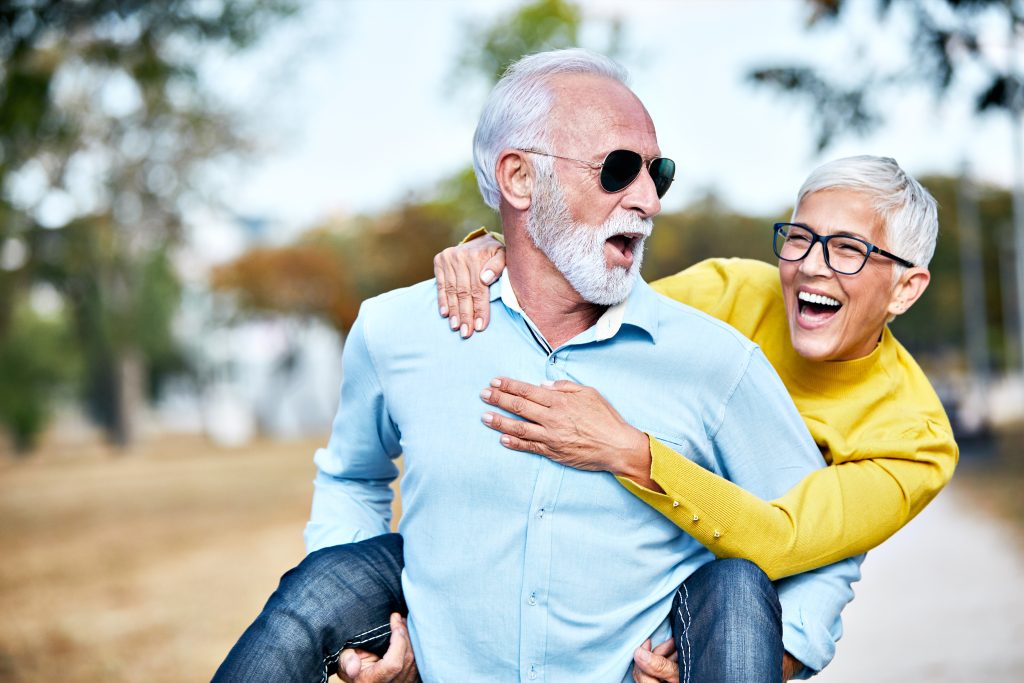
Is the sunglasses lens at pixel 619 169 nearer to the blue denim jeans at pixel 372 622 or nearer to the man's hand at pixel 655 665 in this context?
the blue denim jeans at pixel 372 622

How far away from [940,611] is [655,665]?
786cm

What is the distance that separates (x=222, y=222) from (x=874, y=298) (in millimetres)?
28885

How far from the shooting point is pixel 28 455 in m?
42.9

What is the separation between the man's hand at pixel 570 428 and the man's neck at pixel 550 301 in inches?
8.0

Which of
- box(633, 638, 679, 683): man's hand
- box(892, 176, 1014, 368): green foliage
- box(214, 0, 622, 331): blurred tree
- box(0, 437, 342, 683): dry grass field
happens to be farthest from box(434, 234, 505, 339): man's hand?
box(892, 176, 1014, 368): green foliage

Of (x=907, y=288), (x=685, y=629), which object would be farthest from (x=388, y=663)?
(x=907, y=288)

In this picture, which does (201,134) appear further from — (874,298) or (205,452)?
(874,298)

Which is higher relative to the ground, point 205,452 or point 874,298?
point 874,298

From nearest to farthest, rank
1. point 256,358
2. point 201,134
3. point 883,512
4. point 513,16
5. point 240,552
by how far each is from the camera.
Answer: point 883,512 < point 240,552 < point 201,134 < point 513,16 < point 256,358

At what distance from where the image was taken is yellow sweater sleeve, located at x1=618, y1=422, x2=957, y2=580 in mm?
2344

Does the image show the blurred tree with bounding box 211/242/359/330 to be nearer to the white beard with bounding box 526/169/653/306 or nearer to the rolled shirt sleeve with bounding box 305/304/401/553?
the rolled shirt sleeve with bounding box 305/304/401/553

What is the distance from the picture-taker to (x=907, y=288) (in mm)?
2766

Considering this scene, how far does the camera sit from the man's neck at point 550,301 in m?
2.62

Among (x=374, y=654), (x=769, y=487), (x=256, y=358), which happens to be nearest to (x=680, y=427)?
(x=769, y=487)
